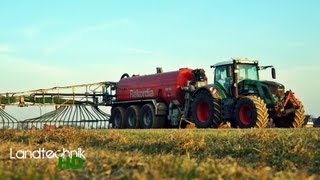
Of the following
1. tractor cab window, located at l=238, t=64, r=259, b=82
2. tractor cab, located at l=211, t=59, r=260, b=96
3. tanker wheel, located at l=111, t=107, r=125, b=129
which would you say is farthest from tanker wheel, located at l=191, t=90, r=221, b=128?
tanker wheel, located at l=111, t=107, r=125, b=129

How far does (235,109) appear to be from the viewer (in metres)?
18.3

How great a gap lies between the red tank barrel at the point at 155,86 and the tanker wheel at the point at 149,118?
2.08 feet

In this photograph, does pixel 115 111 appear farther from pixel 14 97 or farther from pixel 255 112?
pixel 255 112

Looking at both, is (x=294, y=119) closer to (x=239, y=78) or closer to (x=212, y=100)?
(x=239, y=78)

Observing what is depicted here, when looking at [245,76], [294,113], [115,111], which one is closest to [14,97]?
[115,111]

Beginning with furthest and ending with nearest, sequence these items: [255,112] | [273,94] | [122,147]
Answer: [273,94]
[255,112]
[122,147]

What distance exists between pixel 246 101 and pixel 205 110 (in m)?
2.91

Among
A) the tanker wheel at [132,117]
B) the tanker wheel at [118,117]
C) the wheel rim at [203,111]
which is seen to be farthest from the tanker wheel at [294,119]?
the tanker wheel at [118,117]

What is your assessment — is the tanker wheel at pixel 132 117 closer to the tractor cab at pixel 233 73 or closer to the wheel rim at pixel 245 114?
the tractor cab at pixel 233 73

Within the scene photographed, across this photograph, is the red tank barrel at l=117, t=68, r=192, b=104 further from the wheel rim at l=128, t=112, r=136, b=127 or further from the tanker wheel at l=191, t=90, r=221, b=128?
the tanker wheel at l=191, t=90, r=221, b=128

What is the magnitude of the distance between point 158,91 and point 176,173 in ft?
60.0

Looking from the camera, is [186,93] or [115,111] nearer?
[186,93]

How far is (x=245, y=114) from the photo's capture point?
59.5 ft

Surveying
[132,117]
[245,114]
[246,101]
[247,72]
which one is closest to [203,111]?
[247,72]
